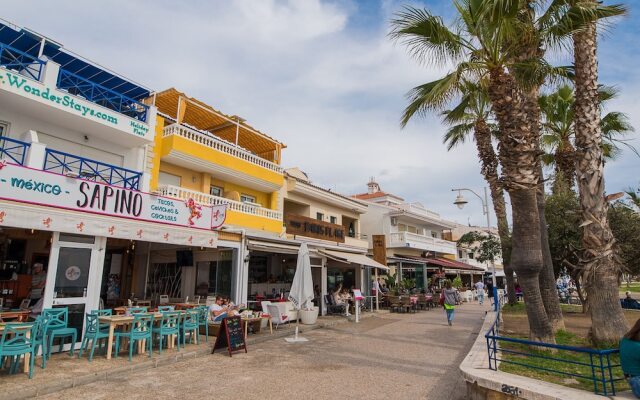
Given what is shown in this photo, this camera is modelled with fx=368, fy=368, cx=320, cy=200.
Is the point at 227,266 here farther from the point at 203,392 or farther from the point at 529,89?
the point at 529,89

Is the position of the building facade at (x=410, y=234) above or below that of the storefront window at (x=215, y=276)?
above

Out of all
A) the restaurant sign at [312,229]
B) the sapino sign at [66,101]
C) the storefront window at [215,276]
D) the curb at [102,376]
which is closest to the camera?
the curb at [102,376]

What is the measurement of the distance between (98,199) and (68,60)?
5.53 meters

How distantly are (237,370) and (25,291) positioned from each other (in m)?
9.14

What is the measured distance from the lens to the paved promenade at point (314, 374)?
6.12 m

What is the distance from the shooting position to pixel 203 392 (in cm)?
617

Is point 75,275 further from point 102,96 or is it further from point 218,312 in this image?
point 102,96

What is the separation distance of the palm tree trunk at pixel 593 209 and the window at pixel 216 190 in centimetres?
1360

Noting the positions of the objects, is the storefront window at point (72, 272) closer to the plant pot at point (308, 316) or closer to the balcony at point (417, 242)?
the plant pot at point (308, 316)

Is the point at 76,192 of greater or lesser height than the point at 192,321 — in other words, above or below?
above

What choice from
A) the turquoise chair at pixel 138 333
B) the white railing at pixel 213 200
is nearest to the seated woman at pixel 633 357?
the turquoise chair at pixel 138 333

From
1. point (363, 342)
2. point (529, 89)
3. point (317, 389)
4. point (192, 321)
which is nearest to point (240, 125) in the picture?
point (192, 321)

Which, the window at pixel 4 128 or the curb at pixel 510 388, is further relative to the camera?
the window at pixel 4 128

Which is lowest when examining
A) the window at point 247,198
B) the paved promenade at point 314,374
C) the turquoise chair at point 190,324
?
the paved promenade at point 314,374
